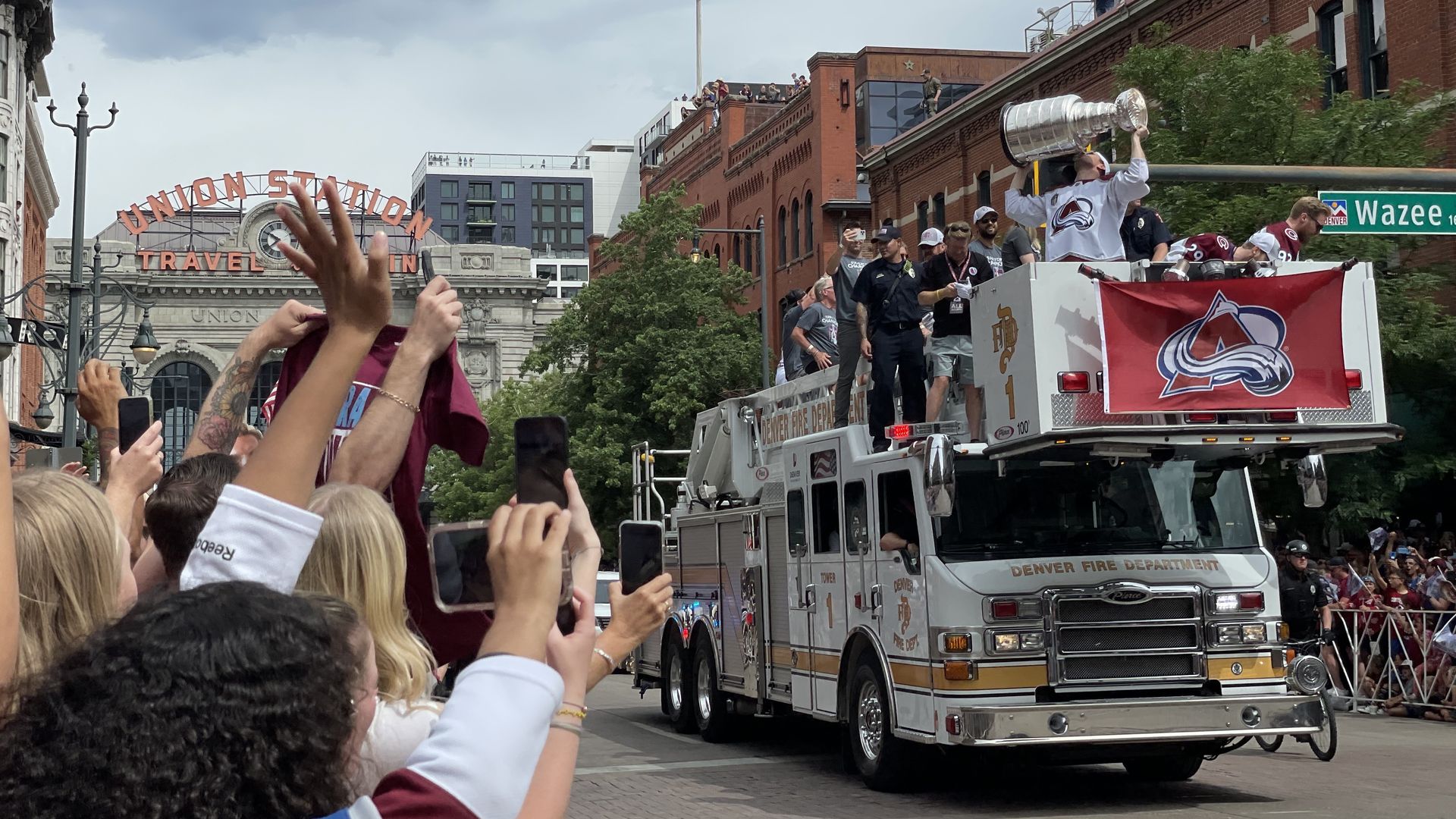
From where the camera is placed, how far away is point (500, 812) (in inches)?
89.9

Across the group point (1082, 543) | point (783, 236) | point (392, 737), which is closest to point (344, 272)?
point (392, 737)

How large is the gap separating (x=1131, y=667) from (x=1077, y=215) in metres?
3.20

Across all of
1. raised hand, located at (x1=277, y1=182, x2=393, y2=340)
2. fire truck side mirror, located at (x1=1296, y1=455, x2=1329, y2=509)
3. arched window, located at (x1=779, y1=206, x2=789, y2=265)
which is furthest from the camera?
arched window, located at (x1=779, y1=206, x2=789, y2=265)

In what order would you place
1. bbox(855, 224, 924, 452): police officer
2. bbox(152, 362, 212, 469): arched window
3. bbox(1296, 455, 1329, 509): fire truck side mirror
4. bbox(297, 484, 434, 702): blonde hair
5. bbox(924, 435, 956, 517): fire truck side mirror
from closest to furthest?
bbox(297, 484, 434, 702): blonde hair < bbox(924, 435, 956, 517): fire truck side mirror < bbox(1296, 455, 1329, 509): fire truck side mirror < bbox(855, 224, 924, 452): police officer < bbox(152, 362, 212, 469): arched window

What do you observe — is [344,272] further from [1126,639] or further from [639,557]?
[1126,639]

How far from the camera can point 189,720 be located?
1.87m

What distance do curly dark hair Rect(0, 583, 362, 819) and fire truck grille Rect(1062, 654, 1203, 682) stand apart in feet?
32.3

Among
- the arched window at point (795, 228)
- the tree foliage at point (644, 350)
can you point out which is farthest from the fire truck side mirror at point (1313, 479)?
the arched window at point (795, 228)

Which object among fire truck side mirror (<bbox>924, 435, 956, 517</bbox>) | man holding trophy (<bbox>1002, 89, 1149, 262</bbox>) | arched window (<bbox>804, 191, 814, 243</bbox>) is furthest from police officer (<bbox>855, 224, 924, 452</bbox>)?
arched window (<bbox>804, 191, 814, 243</bbox>)

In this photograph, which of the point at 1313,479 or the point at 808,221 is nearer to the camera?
the point at 1313,479

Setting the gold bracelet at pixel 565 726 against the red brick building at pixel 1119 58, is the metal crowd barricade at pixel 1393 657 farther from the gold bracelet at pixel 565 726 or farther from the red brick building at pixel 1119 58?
the gold bracelet at pixel 565 726

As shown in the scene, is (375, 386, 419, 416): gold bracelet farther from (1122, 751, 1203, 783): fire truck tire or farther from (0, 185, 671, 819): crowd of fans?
(1122, 751, 1203, 783): fire truck tire

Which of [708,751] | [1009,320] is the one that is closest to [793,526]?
[708,751]

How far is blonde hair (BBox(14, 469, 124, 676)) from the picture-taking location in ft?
9.61
